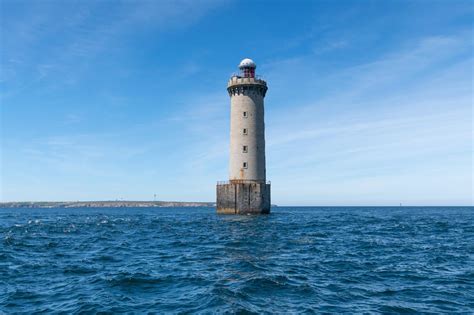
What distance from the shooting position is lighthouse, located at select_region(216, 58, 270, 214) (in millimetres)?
53062

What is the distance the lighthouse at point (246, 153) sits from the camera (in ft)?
174

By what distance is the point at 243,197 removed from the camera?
52969 millimetres

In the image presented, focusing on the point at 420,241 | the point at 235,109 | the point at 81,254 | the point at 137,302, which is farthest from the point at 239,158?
the point at 137,302

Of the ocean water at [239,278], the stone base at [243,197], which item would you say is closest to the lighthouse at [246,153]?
the stone base at [243,197]

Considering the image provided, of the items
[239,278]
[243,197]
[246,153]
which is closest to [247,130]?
[246,153]

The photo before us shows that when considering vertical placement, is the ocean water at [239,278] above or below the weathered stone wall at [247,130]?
below

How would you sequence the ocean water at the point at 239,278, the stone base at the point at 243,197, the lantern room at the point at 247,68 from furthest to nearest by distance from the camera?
the lantern room at the point at 247,68 → the stone base at the point at 243,197 → the ocean water at the point at 239,278

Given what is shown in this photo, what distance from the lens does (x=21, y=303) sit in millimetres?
12742

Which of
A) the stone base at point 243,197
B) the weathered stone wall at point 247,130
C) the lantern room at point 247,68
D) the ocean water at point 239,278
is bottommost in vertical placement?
the ocean water at point 239,278

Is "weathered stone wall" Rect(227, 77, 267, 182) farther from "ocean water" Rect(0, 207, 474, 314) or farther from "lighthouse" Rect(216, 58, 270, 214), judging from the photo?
"ocean water" Rect(0, 207, 474, 314)

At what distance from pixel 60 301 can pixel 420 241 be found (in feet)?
82.6

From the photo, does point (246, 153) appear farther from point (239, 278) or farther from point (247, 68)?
point (239, 278)

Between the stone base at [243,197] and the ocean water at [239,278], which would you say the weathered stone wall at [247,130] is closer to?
the stone base at [243,197]

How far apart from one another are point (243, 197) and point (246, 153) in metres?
6.01
